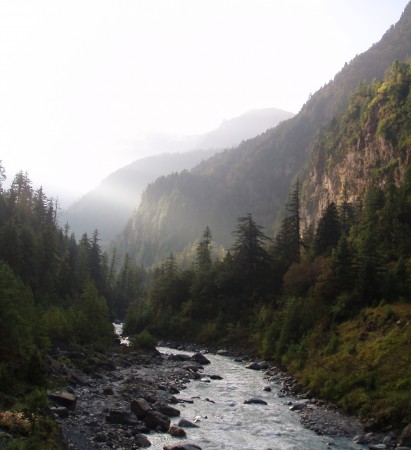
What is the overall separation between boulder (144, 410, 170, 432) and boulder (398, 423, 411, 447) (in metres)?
11.9

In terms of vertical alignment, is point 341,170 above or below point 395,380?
above

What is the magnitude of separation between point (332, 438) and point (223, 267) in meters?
54.5

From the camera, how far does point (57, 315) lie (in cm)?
4625

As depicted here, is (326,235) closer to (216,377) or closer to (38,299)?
(216,377)

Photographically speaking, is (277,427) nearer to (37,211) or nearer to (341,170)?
(37,211)

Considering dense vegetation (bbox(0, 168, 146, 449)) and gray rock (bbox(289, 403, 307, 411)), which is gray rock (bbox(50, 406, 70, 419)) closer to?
dense vegetation (bbox(0, 168, 146, 449))

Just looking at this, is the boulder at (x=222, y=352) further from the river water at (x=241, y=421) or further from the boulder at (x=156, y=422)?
the boulder at (x=156, y=422)

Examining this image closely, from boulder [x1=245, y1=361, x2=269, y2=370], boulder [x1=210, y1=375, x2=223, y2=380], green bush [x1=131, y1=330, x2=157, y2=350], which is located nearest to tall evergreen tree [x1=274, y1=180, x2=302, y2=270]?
green bush [x1=131, y1=330, x2=157, y2=350]

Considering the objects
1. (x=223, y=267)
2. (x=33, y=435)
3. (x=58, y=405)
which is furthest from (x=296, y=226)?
(x=33, y=435)

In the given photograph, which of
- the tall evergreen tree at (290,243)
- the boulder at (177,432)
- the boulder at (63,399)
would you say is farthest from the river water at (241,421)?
the tall evergreen tree at (290,243)

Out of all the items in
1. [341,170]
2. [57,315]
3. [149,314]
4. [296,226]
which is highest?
[341,170]

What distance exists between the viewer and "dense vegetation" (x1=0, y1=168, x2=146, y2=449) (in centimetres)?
2380

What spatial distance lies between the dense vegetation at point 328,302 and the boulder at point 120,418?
13.4 metres

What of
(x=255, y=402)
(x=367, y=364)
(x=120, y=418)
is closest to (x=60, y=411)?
(x=120, y=418)
